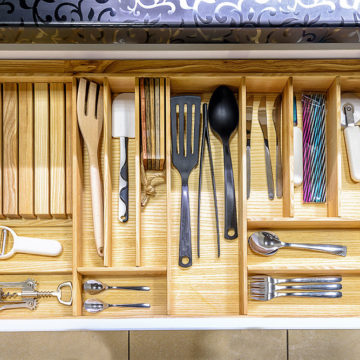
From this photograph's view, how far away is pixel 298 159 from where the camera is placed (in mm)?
1226

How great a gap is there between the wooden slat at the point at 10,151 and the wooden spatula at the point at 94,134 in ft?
0.67

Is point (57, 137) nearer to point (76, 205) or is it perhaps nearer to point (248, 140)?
point (76, 205)

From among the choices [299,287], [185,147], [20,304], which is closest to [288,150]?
[185,147]

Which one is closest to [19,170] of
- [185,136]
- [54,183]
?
[54,183]

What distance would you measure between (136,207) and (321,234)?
0.57 m

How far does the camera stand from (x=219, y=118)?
4.04ft

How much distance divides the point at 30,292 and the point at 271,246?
2.33ft

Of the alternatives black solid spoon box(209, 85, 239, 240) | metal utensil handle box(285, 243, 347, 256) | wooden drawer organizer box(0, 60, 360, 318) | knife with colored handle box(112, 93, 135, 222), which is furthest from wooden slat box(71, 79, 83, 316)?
metal utensil handle box(285, 243, 347, 256)

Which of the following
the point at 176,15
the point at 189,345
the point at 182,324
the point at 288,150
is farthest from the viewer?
the point at 189,345

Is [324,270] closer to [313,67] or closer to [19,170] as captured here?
[313,67]

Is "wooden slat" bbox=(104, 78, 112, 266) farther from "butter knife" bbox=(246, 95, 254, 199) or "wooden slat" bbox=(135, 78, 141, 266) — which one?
"butter knife" bbox=(246, 95, 254, 199)

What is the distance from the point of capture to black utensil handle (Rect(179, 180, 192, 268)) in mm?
1214

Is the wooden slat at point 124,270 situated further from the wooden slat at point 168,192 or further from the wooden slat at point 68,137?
the wooden slat at point 68,137

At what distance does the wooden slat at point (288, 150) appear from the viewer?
1.16 metres
